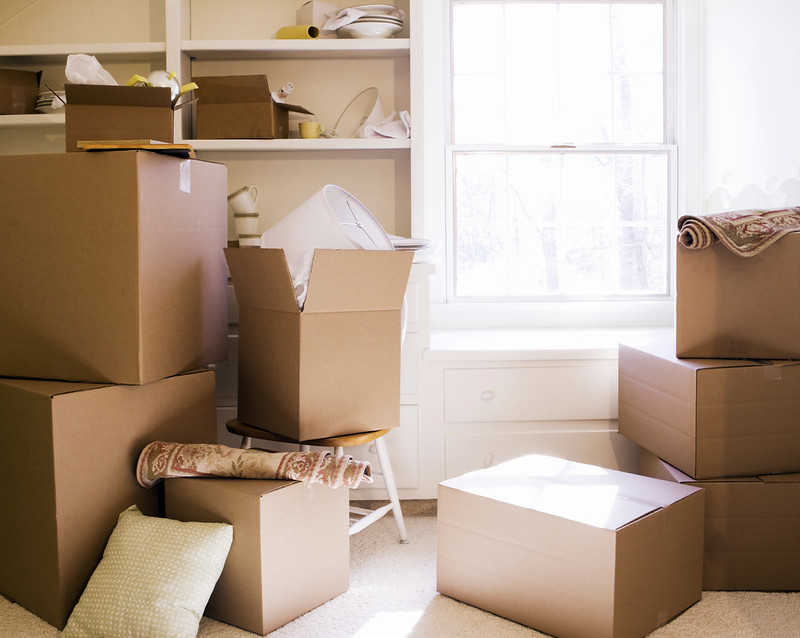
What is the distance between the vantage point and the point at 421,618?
188 centimetres

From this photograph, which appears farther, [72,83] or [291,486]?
[72,83]

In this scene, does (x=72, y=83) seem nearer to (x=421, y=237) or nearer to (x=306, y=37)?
(x=306, y=37)

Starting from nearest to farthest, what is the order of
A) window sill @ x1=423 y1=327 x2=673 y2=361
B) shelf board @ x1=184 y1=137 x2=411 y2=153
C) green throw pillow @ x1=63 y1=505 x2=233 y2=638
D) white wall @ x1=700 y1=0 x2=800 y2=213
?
green throw pillow @ x1=63 y1=505 x2=233 y2=638
white wall @ x1=700 y1=0 x2=800 y2=213
window sill @ x1=423 y1=327 x2=673 y2=361
shelf board @ x1=184 y1=137 x2=411 y2=153

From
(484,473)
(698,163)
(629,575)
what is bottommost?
(629,575)

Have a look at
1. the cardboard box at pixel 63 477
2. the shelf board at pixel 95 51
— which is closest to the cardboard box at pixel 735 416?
the cardboard box at pixel 63 477

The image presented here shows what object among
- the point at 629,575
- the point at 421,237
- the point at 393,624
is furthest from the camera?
the point at 421,237

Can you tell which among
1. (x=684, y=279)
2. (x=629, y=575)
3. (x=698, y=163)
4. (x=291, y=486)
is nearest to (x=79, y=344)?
(x=291, y=486)

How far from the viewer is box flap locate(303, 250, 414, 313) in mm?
1969

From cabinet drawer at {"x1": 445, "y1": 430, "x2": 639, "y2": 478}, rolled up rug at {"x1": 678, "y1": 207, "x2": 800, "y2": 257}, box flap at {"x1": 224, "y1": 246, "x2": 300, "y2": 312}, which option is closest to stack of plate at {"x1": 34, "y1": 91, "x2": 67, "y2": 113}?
box flap at {"x1": 224, "y1": 246, "x2": 300, "y2": 312}

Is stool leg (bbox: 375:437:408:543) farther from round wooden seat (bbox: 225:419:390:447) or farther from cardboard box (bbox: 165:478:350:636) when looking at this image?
cardboard box (bbox: 165:478:350:636)

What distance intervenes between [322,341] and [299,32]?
1.29 m

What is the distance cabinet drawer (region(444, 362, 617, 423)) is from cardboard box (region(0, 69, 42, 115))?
1.77 meters

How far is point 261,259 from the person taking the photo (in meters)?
2.00

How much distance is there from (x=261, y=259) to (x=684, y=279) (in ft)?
3.52
